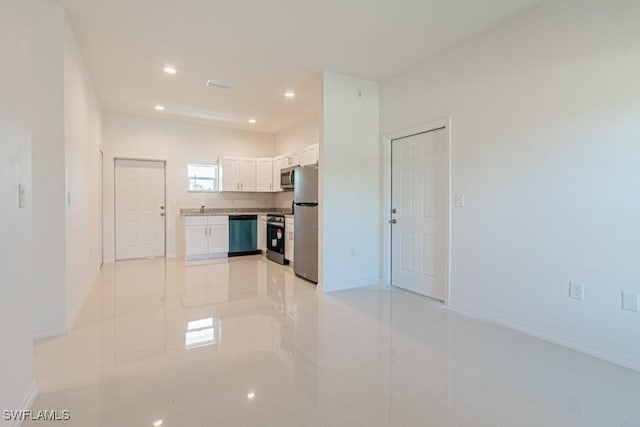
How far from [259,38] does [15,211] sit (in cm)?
259

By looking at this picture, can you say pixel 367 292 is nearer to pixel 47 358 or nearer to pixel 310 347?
pixel 310 347

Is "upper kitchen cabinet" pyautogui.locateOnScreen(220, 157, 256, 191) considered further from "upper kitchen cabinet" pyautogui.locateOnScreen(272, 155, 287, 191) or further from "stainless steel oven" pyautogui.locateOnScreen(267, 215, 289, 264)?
"stainless steel oven" pyautogui.locateOnScreen(267, 215, 289, 264)

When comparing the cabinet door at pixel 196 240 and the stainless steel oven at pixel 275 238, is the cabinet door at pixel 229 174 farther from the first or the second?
the stainless steel oven at pixel 275 238

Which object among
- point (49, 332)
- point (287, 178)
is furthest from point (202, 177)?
point (49, 332)

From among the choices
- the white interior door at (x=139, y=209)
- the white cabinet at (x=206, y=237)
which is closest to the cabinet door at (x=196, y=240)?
the white cabinet at (x=206, y=237)

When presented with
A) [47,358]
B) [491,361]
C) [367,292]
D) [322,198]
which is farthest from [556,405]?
[47,358]

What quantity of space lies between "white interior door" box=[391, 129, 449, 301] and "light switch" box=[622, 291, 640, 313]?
58.9 inches

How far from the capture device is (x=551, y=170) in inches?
107

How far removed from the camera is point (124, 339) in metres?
2.71

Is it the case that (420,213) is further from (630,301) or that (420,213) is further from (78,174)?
(78,174)

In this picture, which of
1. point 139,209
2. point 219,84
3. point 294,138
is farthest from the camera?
point 294,138

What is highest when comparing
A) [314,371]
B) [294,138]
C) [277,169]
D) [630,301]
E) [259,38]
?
[259,38]

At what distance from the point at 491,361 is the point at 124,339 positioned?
9.38ft

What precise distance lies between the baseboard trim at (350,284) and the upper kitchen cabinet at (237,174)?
12.0ft
